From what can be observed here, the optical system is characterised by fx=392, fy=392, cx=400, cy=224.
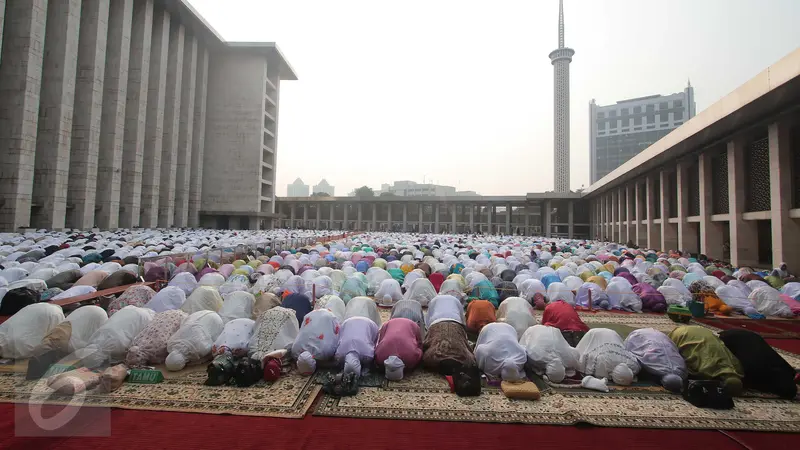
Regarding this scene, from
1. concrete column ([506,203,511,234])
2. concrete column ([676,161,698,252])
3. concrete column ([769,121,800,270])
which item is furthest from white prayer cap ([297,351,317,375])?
concrete column ([506,203,511,234])

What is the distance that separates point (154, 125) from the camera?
3069 cm

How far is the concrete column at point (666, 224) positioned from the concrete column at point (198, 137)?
124ft

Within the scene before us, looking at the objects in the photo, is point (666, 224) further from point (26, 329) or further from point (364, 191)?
point (364, 191)

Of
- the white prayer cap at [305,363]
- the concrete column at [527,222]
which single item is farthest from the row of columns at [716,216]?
the concrete column at [527,222]

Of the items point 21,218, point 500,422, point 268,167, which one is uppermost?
point 268,167

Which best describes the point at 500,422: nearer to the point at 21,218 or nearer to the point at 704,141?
the point at 704,141

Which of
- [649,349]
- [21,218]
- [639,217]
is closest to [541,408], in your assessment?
[649,349]

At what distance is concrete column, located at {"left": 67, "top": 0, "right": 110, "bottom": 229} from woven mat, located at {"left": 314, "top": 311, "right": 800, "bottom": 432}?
88.0 feet

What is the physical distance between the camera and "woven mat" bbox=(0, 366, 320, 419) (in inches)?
177

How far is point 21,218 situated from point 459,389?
→ 82.3ft

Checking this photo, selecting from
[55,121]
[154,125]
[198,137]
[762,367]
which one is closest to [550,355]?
[762,367]

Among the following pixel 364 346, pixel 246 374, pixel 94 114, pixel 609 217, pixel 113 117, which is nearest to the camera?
pixel 246 374

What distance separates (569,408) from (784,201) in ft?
51.6

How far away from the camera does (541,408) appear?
467cm
